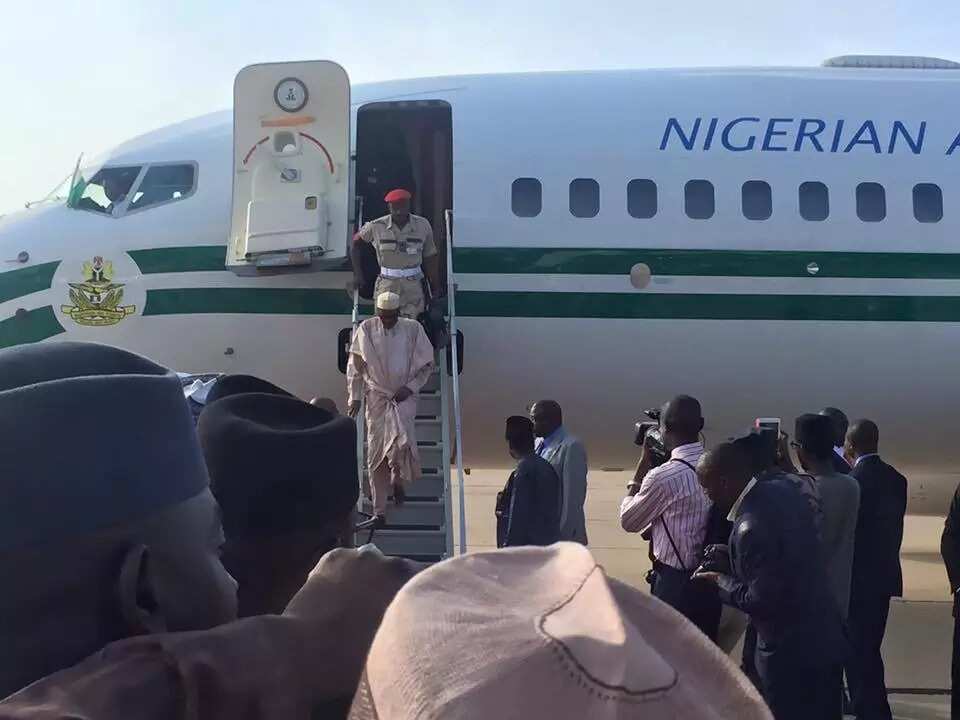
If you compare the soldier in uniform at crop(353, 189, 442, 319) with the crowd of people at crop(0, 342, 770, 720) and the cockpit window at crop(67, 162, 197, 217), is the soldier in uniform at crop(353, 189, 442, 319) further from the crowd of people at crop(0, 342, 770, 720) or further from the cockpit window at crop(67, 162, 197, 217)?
the crowd of people at crop(0, 342, 770, 720)

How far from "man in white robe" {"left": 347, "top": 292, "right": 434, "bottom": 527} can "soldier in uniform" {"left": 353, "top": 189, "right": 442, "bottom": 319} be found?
0.45 metres

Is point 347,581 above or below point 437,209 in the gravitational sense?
below

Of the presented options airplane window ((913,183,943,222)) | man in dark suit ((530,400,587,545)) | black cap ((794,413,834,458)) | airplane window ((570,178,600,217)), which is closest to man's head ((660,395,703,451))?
black cap ((794,413,834,458))

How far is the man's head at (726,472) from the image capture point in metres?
4.39

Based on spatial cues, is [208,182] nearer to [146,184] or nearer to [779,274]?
[146,184]

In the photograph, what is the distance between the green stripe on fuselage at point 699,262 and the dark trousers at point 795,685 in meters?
4.69

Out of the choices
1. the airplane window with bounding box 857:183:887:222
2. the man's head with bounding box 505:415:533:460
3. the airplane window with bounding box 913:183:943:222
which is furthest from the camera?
the airplane window with bounding box 913:183:943:222

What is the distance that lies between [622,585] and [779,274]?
26.1 feet

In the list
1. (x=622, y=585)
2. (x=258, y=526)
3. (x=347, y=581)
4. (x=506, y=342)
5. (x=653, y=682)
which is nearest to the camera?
(x=653, y=682)

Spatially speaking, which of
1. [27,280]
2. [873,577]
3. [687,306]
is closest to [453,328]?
[687,306]

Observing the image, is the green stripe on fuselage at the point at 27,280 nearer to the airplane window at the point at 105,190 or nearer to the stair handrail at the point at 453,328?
the airplane window at the point at 105,190

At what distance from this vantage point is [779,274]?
28.4 feet

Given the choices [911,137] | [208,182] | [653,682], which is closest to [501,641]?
[653,682]

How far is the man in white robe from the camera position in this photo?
7.45 metres
